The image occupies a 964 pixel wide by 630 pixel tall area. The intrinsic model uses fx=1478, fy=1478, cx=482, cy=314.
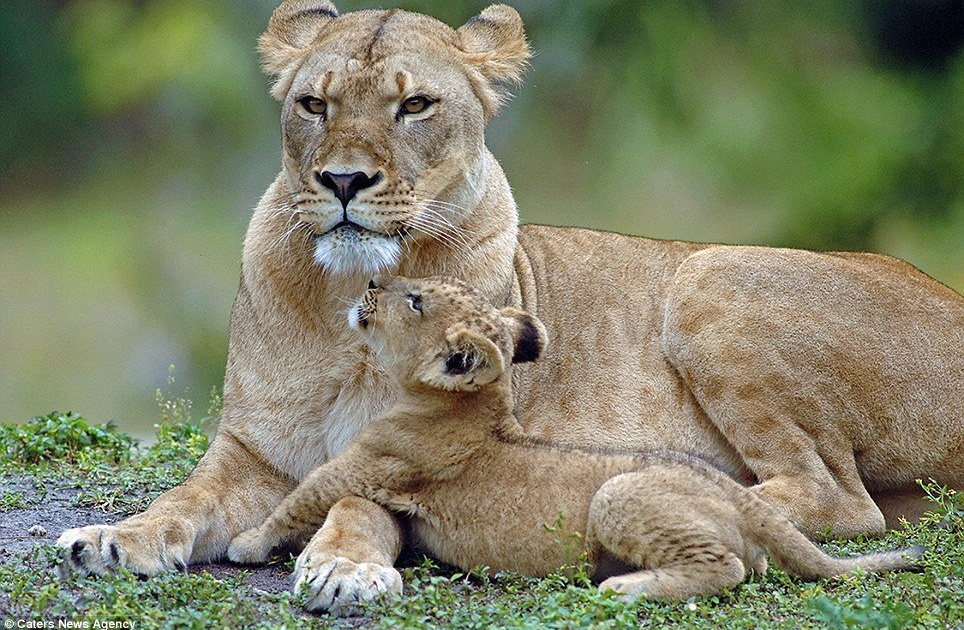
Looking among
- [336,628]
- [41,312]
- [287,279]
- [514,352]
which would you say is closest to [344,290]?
[287,279]

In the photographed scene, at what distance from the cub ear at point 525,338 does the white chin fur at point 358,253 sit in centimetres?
43

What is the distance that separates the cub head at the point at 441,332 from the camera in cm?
450

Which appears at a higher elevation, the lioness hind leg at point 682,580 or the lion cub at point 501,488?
the lion cub at point 501,488

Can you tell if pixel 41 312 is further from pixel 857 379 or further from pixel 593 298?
pixel 857 379

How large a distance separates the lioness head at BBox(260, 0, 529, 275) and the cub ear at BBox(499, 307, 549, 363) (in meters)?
0.48

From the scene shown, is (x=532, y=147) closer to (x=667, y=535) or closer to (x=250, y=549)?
(x=250, y=549)

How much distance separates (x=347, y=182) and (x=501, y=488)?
3.68 ft

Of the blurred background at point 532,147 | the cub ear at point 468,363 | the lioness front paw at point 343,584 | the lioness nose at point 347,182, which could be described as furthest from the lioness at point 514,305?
the blurred background at point 532,147

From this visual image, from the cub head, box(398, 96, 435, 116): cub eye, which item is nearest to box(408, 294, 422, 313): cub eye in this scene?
the cub head

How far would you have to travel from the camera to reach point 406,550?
4.66 metres

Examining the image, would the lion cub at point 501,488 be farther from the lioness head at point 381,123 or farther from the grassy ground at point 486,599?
the lioness head at point 381,123

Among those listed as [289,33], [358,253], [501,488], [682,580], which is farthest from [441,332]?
[289,33]

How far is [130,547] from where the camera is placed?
14.6 feet

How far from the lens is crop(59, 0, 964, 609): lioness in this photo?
16.1 ft
